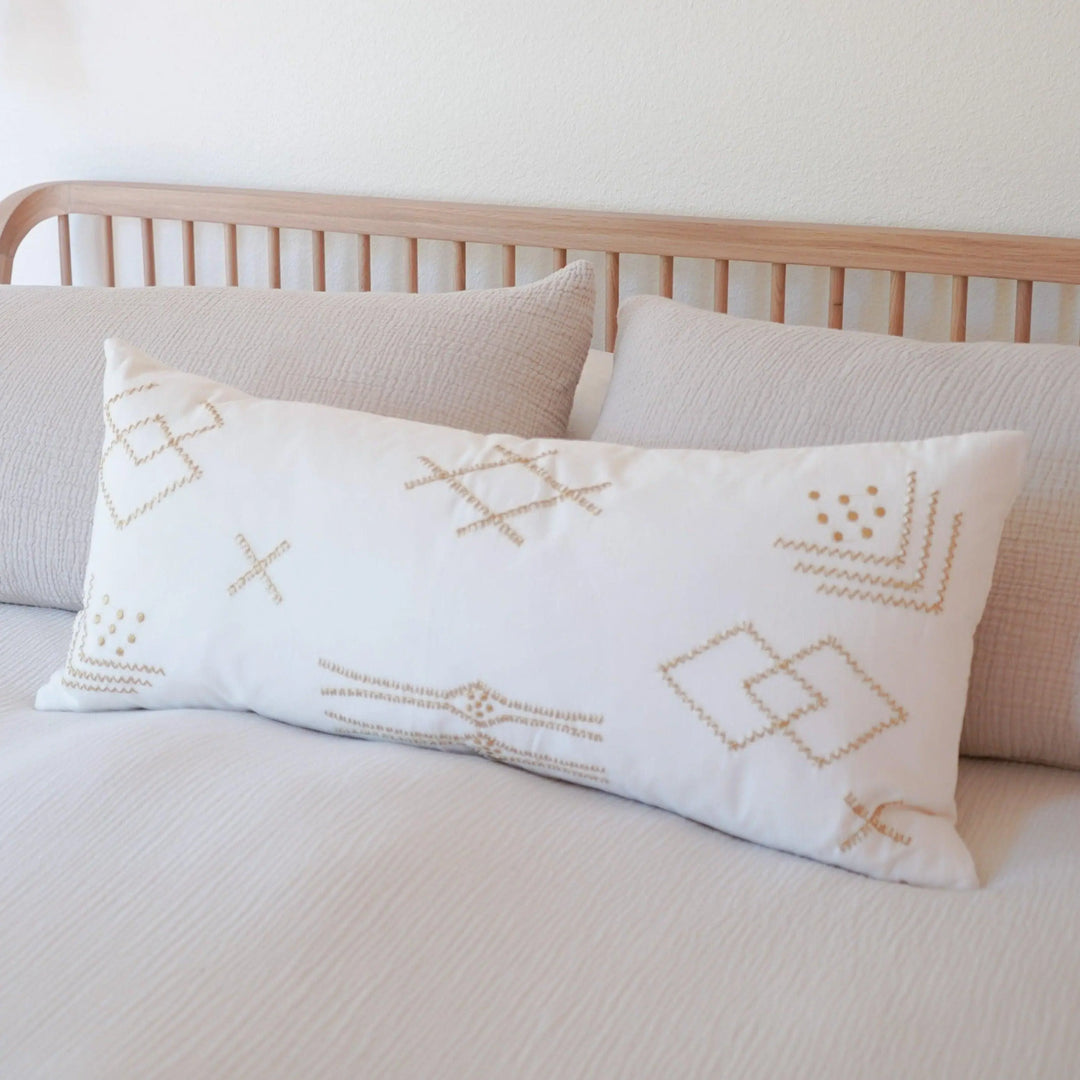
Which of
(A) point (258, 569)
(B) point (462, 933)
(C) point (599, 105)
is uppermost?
(C) point (599, 105)

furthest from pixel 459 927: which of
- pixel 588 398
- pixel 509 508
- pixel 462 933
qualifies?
pixel 588 398

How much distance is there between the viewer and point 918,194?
1491mm

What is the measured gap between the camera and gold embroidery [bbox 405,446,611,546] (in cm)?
91

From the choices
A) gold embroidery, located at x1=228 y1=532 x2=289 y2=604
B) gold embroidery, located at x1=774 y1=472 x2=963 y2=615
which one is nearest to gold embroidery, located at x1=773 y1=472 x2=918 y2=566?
gold embroidery, located at x1=774 y1=472 x2=963 y2=615

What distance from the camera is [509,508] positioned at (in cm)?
92

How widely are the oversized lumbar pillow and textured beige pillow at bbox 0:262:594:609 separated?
0.70 feet

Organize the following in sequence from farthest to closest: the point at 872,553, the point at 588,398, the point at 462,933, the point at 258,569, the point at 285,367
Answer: the point at 588,398 → the point at 285,367 → the point at 258,569 → the point at 872,553 → the point at 462,933

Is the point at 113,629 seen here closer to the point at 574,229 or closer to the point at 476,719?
the point at 476,719

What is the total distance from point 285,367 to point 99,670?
34 cm

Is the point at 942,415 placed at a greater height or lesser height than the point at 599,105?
lesser

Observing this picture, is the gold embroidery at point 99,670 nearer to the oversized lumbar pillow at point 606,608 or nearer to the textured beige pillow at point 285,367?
the oversized lumbar pillow at point 606,608

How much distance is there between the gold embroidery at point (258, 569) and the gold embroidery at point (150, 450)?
75mm

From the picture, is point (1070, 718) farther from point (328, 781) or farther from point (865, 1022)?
point (328, 781)

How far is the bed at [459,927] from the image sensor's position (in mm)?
681
